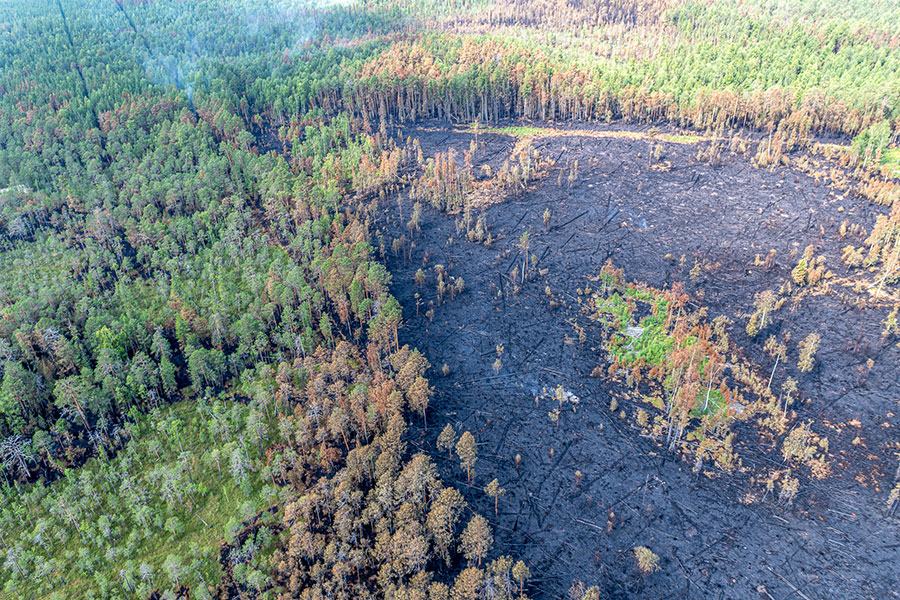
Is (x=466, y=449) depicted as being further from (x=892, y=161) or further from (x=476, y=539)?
(x=892, y=161)

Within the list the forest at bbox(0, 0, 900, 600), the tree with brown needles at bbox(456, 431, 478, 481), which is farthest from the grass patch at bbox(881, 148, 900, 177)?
the tree with brown needles at bbox(456, 431, 478, 481)

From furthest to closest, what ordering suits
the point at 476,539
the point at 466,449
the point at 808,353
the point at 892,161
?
the point at 892,161 → the point at 808,353 → the point at 466,449 → the point at 476,539

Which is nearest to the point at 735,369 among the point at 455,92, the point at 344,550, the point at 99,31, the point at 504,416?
the point at 504,416

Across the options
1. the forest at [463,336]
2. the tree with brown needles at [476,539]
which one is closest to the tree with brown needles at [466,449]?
the forest at [463,336]

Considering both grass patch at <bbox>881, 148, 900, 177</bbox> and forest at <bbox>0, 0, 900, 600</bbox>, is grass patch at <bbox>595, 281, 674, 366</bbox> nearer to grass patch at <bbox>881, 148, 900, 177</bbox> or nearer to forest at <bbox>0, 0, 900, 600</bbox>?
forest at <bbox>0, 0, 900, 600</bbox>

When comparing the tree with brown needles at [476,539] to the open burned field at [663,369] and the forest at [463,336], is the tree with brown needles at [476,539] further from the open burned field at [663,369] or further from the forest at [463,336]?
the open burned field at [663,369]

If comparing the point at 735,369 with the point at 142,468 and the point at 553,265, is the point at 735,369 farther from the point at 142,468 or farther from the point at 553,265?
the point at 142,468

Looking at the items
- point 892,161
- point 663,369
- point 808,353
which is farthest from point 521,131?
point 808,353
